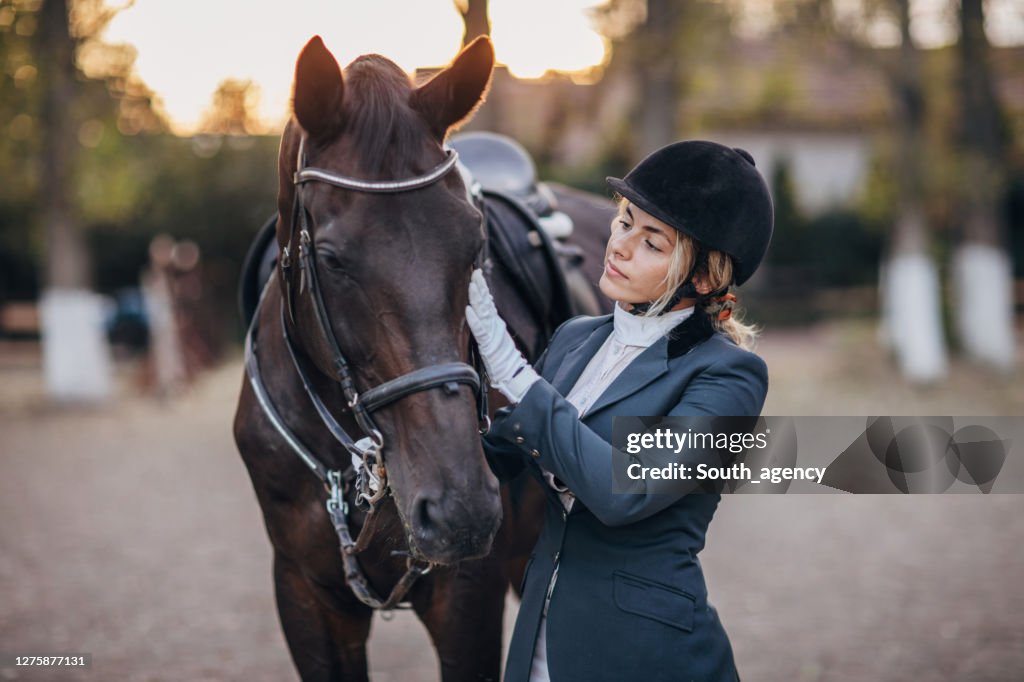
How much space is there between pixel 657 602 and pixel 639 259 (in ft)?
2.19

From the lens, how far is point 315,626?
2570 millimetres

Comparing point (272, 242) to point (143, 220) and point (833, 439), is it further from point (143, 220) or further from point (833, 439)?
point (143, 220)

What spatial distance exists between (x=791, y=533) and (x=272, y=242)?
509 cm

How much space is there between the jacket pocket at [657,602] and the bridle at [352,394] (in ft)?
1.54

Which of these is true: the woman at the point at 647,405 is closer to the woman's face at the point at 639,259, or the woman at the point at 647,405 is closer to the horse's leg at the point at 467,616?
the woman's face at the point at 639,259

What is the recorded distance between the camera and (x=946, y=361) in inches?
508

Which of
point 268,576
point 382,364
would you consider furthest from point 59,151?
point 382,364

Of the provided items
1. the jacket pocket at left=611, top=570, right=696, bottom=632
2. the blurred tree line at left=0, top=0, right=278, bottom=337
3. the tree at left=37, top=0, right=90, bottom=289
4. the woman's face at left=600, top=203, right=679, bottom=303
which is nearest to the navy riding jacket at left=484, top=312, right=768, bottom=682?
the jacket pocket at left=611, top=570, right=696, bottom=632

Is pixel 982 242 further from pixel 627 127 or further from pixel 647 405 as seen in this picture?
pixel 647 405

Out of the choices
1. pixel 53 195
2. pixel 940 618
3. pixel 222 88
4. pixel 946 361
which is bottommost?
pixel 946 361

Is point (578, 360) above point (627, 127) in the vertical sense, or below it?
below

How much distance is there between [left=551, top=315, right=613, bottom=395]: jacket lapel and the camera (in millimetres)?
2035

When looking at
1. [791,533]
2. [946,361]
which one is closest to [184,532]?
[791,533]

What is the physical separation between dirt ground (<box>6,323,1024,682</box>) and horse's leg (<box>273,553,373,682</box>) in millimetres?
1766
